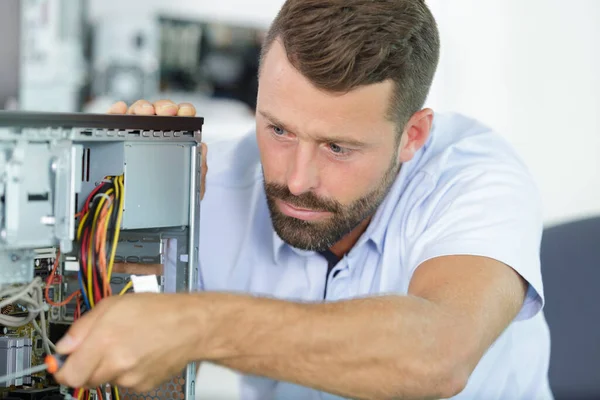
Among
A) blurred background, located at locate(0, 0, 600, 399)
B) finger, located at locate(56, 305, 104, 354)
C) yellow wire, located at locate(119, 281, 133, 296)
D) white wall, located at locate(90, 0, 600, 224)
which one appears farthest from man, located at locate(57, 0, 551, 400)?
white wall, located at locate(90, 0, 600, 224)

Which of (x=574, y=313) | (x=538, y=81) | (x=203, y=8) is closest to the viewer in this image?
(x=574, y=313)

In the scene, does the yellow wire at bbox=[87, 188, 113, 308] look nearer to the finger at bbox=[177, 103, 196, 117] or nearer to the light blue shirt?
the finger at bbox=[177, 103, 196, 117]

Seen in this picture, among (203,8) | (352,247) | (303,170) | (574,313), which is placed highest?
(203,8)

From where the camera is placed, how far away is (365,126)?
144 centimetres

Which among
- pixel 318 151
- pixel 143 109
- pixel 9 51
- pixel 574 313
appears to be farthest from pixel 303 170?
pixel 9 51

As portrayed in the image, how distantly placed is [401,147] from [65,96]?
164 cm

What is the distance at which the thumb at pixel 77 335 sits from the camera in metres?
0.89

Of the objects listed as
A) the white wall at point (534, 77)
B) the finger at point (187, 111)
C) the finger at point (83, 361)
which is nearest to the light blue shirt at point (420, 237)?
the finger at point (187, 111)

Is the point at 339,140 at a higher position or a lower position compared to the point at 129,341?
higher

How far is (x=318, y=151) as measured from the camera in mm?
1427

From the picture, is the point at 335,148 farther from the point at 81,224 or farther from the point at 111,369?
the point at 111,369

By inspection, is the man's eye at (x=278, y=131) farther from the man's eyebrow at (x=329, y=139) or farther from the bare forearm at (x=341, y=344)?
the bare forearm at (x=341, y=344)

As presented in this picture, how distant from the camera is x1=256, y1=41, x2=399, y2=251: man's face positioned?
4.58 ft

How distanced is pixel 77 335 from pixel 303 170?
602 millimetres
